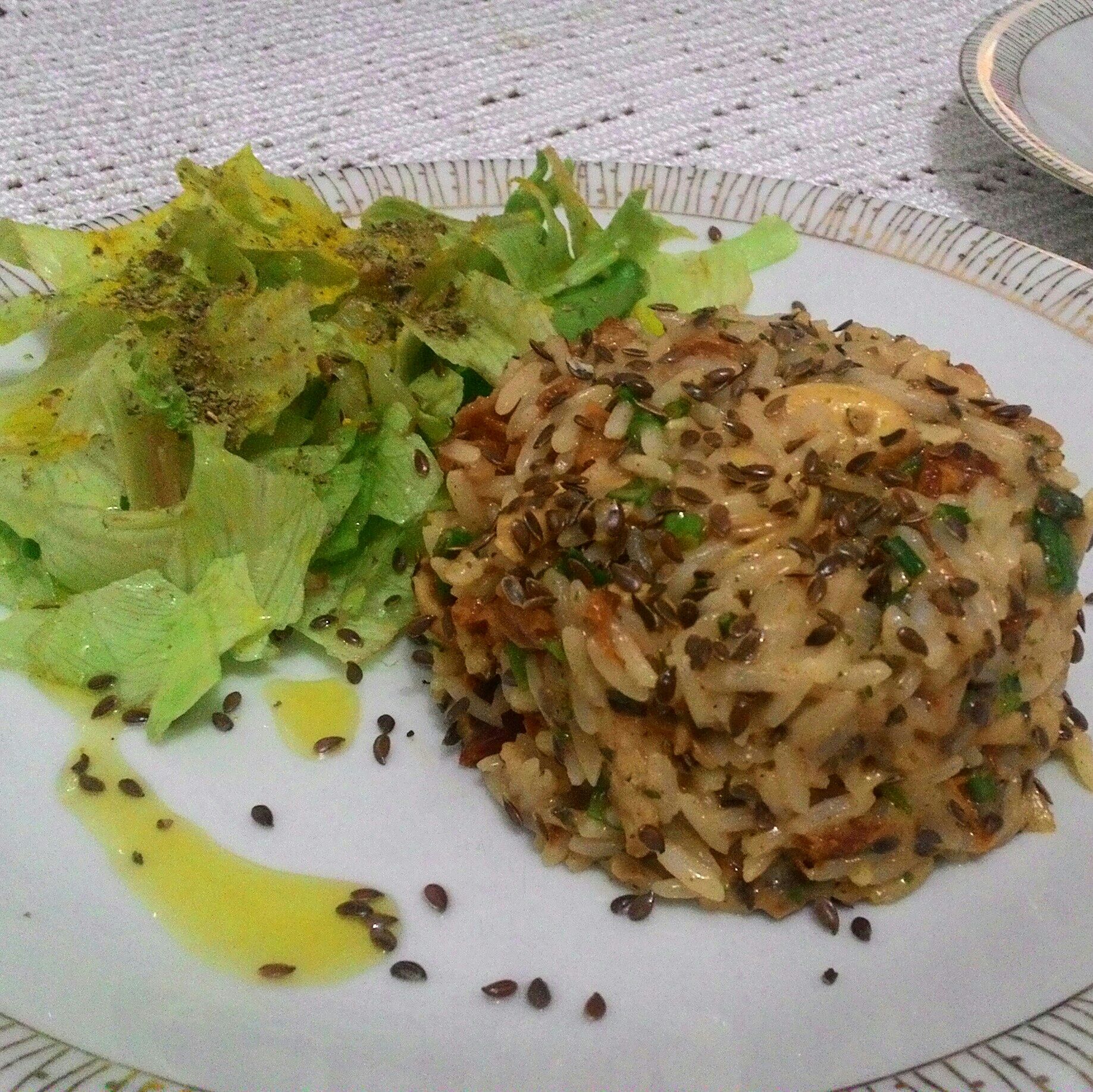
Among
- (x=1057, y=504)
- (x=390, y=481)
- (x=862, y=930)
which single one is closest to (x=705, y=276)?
(x=390, y=481)

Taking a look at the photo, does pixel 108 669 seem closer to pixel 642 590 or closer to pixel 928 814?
pixel 642 590

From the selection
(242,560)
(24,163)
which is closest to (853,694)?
(242,560)

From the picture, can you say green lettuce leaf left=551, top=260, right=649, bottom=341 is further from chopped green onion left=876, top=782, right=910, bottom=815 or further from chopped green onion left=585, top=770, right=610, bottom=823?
chopped green onion left=876, top=782, right=910, bottom=815

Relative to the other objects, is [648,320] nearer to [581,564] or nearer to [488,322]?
[488,322]

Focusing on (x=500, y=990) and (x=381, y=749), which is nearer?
(x=500, y=990)

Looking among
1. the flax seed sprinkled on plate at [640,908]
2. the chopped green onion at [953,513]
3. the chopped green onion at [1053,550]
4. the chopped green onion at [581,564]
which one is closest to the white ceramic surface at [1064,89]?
the chopped green onion at [1053,550]

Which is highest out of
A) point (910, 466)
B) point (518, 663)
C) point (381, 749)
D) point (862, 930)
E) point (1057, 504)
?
point (910, 466)

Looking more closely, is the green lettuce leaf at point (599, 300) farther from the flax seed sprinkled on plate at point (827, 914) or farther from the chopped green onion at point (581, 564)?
the flax seed sprinkled on plate at point (827, 914)
